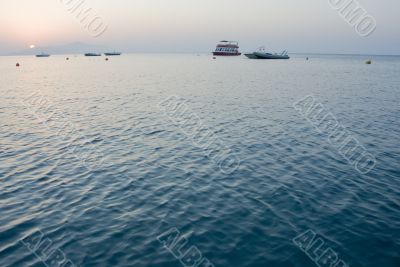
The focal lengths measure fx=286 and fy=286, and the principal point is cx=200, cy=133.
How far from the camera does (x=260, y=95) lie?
173 feet

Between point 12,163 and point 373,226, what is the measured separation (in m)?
22.4

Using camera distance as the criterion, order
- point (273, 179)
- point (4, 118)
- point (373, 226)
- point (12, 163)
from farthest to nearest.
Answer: point (4, 118) < point (12, 163) < point (273, 179) < point (373, 226)

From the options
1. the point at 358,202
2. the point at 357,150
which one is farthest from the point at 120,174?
the point at 357,150

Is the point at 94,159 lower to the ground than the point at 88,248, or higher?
lower

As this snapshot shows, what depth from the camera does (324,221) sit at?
43.9 ft

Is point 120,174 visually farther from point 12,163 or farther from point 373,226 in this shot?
point 373,226

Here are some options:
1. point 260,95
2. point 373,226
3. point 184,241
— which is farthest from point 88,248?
point 260,95

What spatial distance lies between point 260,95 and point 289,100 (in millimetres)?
6621

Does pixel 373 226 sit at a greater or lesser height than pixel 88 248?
greater

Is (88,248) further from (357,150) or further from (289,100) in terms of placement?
(289,100)

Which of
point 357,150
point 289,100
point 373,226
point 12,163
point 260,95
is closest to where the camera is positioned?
point 373,226

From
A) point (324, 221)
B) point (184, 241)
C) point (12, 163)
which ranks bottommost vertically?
point (12, 163)

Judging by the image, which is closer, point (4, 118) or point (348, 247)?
point (348, 247)

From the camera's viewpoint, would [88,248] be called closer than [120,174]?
Yes
